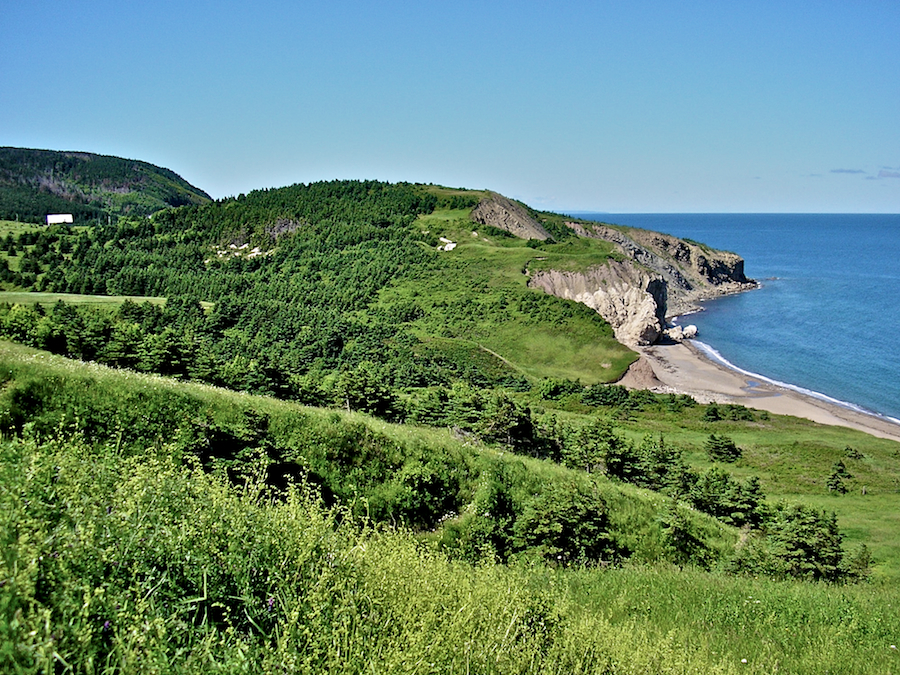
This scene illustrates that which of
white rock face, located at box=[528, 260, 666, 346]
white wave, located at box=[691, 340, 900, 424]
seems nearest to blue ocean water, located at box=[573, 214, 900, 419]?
white wave, located at box=[691, 340, 900, 424]

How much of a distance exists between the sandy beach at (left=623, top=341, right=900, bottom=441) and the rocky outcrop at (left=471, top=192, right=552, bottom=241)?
61299 millimetres

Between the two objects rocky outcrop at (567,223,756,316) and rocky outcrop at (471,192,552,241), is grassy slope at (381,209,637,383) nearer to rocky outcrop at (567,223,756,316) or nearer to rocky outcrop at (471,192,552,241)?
rocky outcrop at (471,192,552,241)

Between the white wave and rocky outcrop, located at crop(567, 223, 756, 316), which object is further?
rocky outcrop, located at crop(567, 223, 756, 316)

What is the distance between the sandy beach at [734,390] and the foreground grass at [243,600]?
68.7 metres

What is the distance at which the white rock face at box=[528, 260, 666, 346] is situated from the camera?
10656 cm

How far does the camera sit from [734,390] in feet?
263

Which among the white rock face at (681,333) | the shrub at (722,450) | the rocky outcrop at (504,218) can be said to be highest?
the rocky outcrop at (504,218)

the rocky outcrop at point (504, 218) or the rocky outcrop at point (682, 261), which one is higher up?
the rocky outcrop at point (504, 218)

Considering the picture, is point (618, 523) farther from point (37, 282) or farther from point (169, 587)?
point (37, 282)

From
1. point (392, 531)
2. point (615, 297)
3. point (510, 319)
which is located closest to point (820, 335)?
point (615, 297)

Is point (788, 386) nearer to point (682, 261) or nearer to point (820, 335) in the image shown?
point (820, 335)

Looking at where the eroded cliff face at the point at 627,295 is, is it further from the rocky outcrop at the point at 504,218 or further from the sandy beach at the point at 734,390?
the rocky outcrop at the point at 504,218

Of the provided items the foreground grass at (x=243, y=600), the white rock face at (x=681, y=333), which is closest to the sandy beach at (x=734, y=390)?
the white rock face at (x=681, y=333)

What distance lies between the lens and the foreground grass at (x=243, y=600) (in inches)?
198
